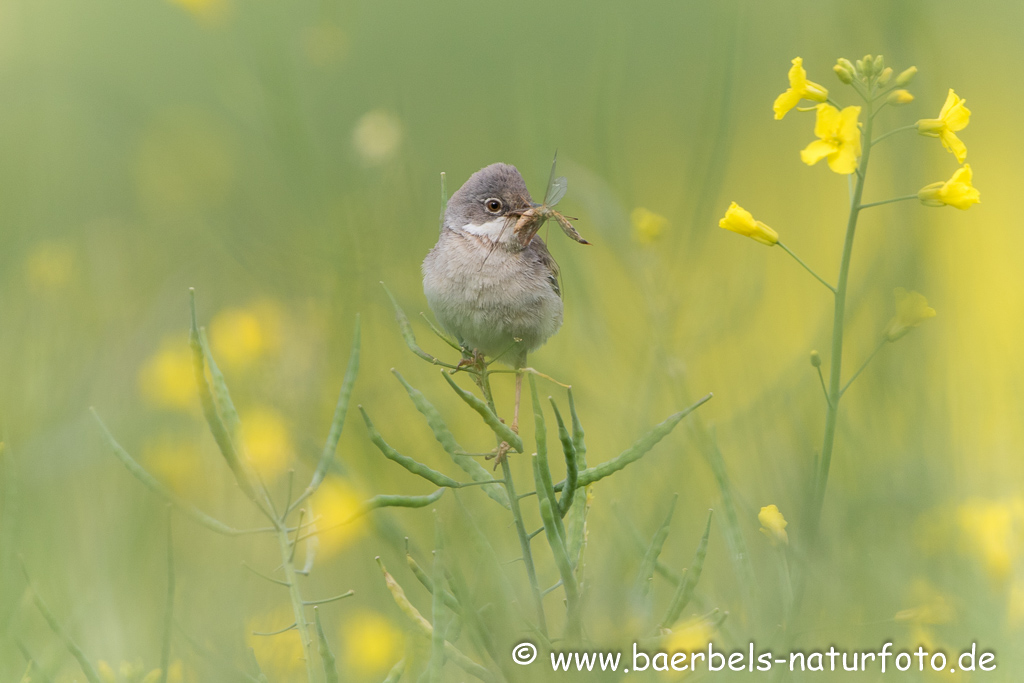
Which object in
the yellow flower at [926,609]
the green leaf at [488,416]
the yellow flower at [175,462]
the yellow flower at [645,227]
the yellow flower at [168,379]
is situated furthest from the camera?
the yellow flower at [168,379]

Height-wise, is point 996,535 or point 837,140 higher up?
point 837,140

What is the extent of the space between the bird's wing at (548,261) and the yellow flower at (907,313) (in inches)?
54.3

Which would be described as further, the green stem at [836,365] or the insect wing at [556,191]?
the insect wing at [556,191]

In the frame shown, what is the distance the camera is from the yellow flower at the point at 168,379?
539cm

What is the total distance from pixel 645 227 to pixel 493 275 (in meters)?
1.23

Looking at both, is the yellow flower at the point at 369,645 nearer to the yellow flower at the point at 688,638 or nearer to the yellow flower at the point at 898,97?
the yellow flower at the point at 688,638

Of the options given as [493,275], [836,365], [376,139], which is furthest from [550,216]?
[376,139]

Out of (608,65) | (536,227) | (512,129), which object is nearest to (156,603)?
(536,227)

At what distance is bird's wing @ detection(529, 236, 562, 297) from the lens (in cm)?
362

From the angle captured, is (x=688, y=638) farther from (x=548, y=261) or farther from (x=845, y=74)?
(x=548, y=261)

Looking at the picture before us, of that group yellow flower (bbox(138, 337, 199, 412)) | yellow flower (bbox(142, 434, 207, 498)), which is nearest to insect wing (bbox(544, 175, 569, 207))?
yellow flower (bbox(142, 434, 207, 498))

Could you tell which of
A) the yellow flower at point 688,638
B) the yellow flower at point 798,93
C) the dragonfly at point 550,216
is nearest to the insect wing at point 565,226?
the dragonfly at point 550,216

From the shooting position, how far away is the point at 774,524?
8.05ft

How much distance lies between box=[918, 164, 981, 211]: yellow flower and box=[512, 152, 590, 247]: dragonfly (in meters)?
0.89
